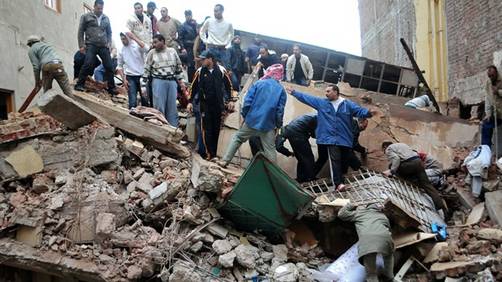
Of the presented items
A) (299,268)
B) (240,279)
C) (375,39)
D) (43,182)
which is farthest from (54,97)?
(375,39)

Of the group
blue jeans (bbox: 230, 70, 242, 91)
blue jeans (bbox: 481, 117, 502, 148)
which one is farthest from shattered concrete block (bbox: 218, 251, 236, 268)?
blue jeans (bbox: 230, 70, 242, 91)

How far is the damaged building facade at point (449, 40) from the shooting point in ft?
32.9

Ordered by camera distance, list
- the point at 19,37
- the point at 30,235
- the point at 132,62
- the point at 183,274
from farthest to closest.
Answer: the point at 19,37 → the point at 132,62 → the point at 30,235 → the point at 183,274

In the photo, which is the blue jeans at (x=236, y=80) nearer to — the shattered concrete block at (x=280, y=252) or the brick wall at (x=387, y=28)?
the shattered concrete block at (x=280, y=252)

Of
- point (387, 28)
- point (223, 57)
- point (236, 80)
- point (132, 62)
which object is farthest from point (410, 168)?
point (387, 28)

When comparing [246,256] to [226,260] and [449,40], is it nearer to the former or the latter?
[226,260]

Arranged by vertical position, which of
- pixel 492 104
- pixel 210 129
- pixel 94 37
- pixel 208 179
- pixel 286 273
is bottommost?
pixel 286 273

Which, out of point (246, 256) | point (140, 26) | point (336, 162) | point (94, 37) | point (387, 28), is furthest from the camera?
point (387, 28)

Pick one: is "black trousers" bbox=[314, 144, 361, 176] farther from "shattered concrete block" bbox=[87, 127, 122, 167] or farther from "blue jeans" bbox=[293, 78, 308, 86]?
"blue jeans" bbox=[293, 78, 308, 86]

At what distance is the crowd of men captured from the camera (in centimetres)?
662

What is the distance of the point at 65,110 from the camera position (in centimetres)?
663

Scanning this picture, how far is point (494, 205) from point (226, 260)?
12.6 feet

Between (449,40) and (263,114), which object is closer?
(263,114)

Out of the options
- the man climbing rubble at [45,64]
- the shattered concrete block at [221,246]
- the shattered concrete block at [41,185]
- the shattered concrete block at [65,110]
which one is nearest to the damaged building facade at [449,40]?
the shattered concrete block at [221,246]
